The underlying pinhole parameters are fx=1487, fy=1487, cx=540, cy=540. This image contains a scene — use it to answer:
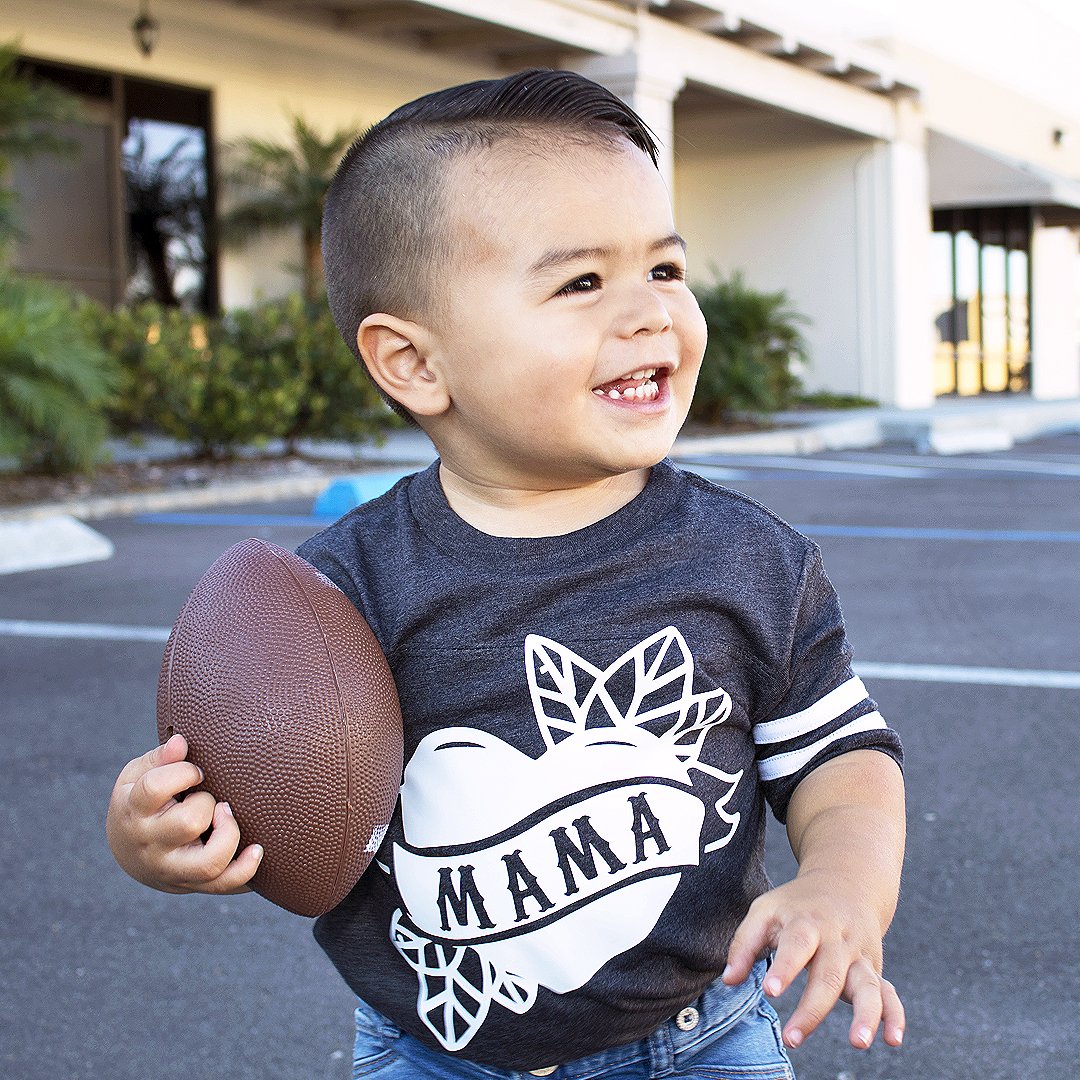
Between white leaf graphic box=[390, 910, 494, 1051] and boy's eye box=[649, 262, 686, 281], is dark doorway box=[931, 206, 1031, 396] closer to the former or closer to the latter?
boy's eye box=[649, 262, 686, 281]

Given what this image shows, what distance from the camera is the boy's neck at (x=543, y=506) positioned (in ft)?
6.21

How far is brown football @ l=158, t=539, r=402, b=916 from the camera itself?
68.9 inches

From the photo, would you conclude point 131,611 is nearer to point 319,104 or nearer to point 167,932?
point 167,932

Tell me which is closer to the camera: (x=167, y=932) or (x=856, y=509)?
(x=167, y=932)

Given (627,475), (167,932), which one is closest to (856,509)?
(167,932)

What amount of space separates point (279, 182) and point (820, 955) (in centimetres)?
1629

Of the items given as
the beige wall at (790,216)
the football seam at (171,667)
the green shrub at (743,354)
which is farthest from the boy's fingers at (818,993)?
the beige wall at (790,216)

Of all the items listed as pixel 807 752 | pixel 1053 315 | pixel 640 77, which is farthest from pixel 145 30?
pixel 1053 315

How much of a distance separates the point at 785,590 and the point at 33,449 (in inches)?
412

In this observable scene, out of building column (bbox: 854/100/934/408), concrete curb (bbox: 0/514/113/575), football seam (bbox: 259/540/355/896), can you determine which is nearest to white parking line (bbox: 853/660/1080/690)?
football seam (bbox: 259/540/355/896)

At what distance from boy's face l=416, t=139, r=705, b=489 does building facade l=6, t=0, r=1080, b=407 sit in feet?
38.9

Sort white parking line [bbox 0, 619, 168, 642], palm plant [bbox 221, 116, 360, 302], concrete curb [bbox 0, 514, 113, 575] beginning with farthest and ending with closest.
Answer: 1. palm plant [bbox 221, 116, 360, 302]
2. concrete curb [bbox 0, 514, 113, 575]
3. white parking line [bbox 0, 619, 168, 642]

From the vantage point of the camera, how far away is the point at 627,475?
194 centimetres

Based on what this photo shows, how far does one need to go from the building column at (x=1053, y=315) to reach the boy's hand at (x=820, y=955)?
1127 inches
